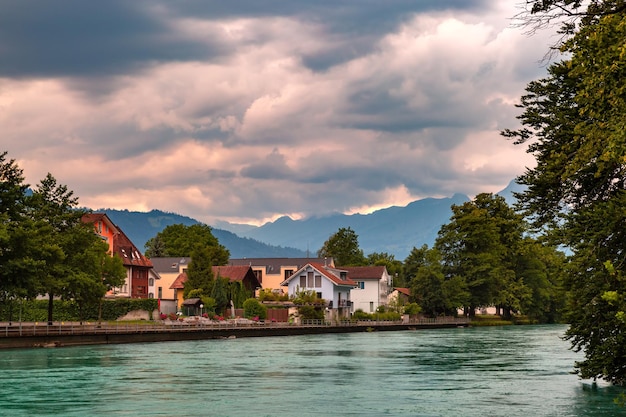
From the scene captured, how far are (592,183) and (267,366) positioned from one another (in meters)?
26.9

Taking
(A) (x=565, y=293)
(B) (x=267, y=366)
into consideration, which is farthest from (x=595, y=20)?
(B) (x=267, y=366)

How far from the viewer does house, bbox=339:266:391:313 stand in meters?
146

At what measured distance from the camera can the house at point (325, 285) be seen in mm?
129875

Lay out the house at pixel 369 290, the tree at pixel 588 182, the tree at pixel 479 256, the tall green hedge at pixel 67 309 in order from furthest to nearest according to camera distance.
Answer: the house at pixel 369 290 → the tree at pixel 479 256 → the tall green hedge at pixel 67 309 → the tree at pixel 588 182

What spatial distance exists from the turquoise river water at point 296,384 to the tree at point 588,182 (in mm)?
2965

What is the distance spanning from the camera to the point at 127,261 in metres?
122

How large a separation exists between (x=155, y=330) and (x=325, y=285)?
50.3 meters

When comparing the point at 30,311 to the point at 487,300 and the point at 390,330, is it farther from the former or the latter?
the point at 487,300

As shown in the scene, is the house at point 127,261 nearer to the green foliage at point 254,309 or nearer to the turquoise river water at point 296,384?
the green foliage at point 254,309

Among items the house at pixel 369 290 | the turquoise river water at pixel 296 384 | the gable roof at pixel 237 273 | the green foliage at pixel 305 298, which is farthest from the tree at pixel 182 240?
the turquoise river water at pixel 296 384

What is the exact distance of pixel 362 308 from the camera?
482ft

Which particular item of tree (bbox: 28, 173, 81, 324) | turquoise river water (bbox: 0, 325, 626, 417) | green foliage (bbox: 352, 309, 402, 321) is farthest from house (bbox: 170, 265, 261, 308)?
turquoise river water (bbox: 0, 325, 626, 417)

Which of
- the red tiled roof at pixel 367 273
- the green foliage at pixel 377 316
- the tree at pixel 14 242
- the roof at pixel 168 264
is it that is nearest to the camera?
the tree at pixel 14 242

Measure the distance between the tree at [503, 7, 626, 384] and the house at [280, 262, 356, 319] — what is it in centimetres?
9398
